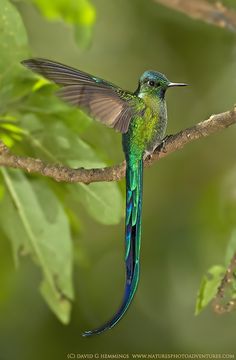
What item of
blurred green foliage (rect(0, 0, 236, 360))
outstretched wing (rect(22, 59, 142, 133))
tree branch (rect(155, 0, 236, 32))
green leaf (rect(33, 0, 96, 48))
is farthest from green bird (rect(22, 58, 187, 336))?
blurred green foliage (rect(0, 0, 236, 360))

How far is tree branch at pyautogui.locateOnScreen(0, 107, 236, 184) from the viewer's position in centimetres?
251

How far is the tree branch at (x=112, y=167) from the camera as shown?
251 centimetres

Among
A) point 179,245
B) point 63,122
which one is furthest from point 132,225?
point 179,245

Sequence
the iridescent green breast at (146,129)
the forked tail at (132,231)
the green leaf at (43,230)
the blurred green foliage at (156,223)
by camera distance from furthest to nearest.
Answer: the blurred green foliage at (156,223) < the green leaf at (43,230) < the iridescent green breast at (146,129) < the forked tail at (132,231)

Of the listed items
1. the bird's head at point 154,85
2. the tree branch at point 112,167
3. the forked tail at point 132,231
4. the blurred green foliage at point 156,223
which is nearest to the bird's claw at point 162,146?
the tree branch at point 112,167

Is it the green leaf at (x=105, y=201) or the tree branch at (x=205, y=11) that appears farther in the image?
the green leaf at (x=105, y=201)

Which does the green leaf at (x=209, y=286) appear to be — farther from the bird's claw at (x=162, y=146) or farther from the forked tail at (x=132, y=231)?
the bird's claw at (x=162, y=146)

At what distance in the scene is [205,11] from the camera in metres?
2.42

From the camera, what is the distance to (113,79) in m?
6.73

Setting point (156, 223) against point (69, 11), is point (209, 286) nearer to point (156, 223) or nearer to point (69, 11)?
point (69, 11)

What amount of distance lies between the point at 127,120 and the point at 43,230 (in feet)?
2.93

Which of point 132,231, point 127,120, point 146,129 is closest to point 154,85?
point 146,129

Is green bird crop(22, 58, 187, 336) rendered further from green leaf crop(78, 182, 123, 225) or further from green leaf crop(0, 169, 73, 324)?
green leaf crop(0, 169, 73, 324)

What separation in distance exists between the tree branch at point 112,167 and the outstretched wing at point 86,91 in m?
0.19
